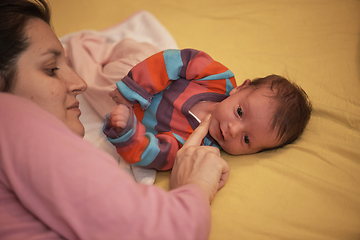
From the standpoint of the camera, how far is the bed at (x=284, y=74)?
0.86 m

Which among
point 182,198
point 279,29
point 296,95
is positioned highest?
point 279,29

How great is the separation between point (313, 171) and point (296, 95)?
0.35m

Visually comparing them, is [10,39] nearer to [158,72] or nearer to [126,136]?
[126,136]

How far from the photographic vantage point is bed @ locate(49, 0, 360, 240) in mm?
860

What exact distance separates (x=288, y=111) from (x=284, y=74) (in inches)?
17.3

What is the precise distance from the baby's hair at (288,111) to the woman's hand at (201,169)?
0.33 metres

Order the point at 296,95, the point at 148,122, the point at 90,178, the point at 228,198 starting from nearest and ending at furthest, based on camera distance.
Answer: the point at 90,178
the point at 228,198
the point at 296,95
the point at 148,122

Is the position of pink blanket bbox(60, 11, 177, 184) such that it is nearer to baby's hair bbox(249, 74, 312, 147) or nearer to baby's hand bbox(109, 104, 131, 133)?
baby's hand bbox(109, 104, 131, 133)

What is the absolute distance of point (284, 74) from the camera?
1449mm

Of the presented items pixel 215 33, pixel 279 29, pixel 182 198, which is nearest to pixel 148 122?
pixel 182 198

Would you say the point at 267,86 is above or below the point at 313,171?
above

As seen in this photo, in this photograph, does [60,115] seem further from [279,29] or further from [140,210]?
[279,29]

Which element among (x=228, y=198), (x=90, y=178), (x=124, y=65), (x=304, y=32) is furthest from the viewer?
(x=304, y=32)

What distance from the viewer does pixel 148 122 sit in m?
1.28
